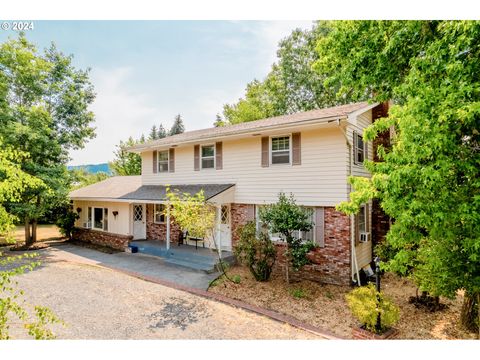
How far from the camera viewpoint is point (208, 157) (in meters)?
12.0

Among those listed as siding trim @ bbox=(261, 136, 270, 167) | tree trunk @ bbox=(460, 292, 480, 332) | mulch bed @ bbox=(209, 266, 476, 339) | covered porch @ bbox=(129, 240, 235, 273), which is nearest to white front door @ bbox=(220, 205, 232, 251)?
covered porch @ bbox=(129, 240, 235, 273)

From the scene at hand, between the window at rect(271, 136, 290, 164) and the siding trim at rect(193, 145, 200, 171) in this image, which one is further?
the siding trim at rect(193, 145, 200, 171)

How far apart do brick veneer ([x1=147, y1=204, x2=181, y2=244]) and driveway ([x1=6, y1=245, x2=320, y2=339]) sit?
3.78 m

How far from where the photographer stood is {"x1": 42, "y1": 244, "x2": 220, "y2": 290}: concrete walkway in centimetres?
898

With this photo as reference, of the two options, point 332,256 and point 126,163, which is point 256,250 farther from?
point 126,163

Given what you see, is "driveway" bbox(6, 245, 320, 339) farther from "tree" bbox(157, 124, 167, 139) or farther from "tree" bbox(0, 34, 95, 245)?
"tree" bbox(157, 124, 167, 139)

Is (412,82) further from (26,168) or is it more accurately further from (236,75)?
(26,168)

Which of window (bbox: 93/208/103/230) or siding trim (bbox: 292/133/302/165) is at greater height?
siding trim (bbox: 292/133/302/165)

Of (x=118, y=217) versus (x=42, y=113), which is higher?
(x=42, y=113)

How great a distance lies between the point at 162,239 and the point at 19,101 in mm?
9151

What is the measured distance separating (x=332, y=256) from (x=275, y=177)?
10.5 ft

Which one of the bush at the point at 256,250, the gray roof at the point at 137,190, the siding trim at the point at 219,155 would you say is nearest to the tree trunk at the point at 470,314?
the bush at the point at 256,250

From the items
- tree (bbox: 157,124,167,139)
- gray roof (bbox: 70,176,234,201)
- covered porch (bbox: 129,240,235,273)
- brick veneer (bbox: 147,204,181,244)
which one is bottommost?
covered porch (bbox: 129,240,235,273)

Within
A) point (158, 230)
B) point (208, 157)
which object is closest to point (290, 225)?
point (208, 157)
